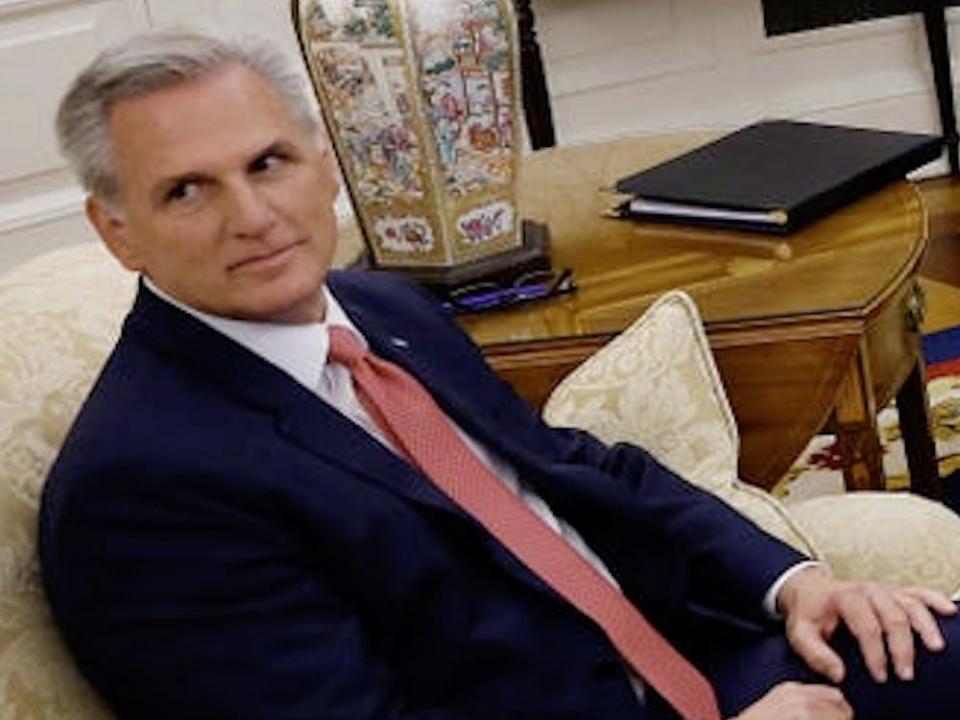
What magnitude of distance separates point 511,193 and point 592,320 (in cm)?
21

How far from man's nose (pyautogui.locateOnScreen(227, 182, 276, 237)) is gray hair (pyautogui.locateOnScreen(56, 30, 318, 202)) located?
9 centimetres

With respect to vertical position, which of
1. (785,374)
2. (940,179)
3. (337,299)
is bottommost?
(940,179)

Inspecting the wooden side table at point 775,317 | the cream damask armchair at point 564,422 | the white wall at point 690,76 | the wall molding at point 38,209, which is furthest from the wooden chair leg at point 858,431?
the wall molding at point 38,209

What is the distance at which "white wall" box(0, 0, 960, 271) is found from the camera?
4074 millimetres

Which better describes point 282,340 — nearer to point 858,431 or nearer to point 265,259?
point 265,259

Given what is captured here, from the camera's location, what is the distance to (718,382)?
1.61 metres

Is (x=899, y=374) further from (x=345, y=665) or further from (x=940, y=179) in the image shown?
(x=940, y=179)

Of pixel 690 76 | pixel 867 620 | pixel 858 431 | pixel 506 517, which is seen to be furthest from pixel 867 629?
pixel 690 76

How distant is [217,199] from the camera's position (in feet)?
3.89

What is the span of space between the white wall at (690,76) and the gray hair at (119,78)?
9.53 feet

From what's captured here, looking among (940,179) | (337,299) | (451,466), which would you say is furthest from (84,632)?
(940,179)

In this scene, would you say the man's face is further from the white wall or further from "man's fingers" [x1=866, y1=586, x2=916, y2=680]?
the white wall

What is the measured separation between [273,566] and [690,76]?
336 cm

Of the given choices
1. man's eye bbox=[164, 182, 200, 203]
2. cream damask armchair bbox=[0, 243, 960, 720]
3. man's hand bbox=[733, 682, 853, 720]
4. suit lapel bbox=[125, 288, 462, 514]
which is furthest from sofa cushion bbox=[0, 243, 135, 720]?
man's hand bbox=[733, 682, 853, 720]
